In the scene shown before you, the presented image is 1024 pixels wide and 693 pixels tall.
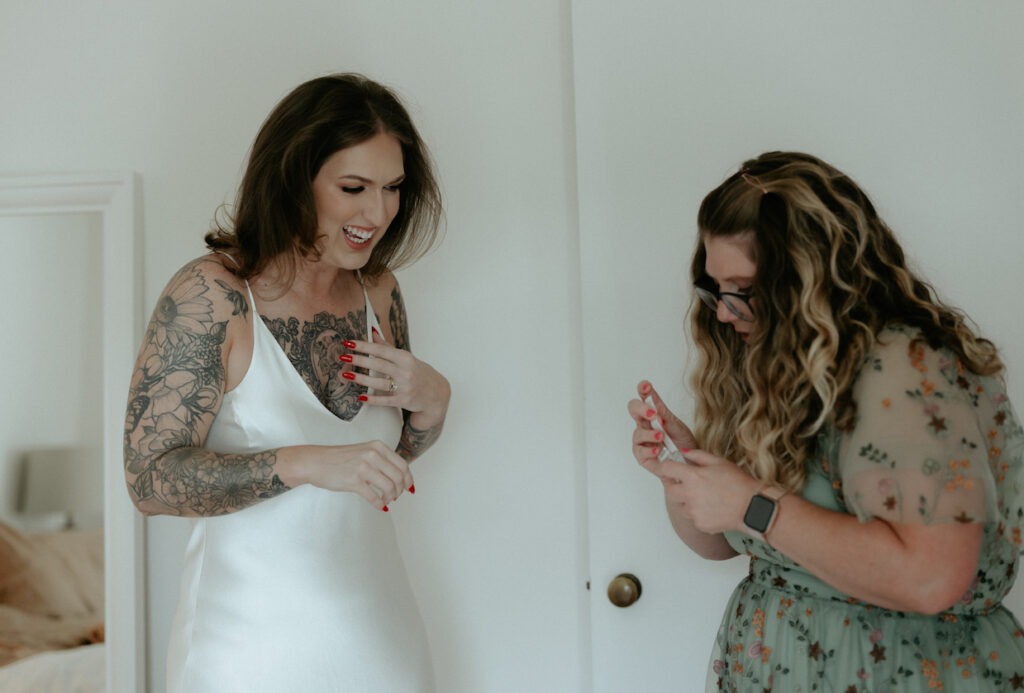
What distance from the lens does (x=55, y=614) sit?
1805 mm

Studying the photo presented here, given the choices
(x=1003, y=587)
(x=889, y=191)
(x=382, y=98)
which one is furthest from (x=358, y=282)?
(x=1003, y=587)

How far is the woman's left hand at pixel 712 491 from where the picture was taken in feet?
3.75

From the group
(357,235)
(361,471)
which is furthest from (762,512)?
(357,235)

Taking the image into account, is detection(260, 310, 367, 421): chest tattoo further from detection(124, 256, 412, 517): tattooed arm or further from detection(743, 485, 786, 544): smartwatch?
detection(743, 485, 786, 544): smartwatch

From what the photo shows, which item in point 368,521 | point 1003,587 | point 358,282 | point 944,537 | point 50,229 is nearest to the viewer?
point 944,537

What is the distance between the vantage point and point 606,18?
5.74 feet

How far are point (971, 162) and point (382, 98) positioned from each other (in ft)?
3.46

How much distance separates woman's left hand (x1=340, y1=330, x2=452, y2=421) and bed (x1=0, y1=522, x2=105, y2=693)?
2.58ft

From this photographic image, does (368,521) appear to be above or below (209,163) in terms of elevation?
below

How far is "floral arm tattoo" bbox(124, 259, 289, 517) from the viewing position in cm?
124

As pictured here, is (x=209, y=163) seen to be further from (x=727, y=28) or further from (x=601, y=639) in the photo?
(x=601, y=639)

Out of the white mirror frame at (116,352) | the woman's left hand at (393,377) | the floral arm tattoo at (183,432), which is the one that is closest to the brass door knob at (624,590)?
the woman's left hand at (393,377)

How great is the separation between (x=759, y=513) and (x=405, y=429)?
73 centimetres

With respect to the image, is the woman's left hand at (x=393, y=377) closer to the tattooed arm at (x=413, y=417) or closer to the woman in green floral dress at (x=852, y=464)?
the tattooed arm at (x=413, y=417)
